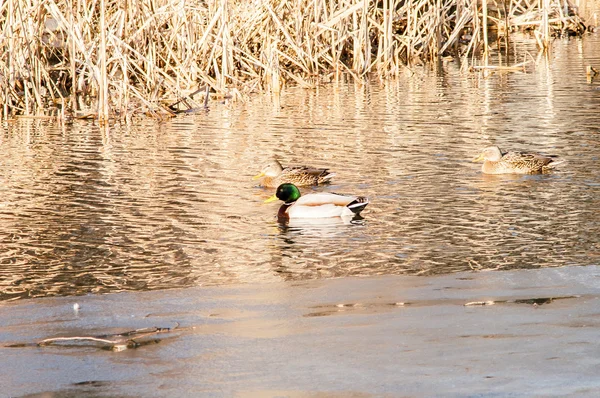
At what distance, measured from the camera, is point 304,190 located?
39.7 feet

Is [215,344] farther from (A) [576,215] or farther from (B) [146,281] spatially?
(A) [576,215]

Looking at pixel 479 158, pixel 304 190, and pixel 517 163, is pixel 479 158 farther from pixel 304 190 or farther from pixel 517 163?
pixel 304 190

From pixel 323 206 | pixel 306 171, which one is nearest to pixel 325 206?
pixel 323 206

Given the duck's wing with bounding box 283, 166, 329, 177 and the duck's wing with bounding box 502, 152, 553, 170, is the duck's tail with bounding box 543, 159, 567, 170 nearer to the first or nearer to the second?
the duck's wing with bounding box 502, 152, 553, 170

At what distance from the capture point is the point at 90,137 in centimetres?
1628

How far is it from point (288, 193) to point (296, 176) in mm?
1160

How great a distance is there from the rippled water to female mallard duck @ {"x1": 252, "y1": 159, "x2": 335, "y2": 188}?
0.50 ft

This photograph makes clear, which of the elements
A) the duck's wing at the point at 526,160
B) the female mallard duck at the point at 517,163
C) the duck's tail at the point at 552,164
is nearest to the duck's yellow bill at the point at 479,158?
the female mallard duck at the point at 517,163

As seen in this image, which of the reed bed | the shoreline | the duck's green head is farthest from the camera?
the reed bed

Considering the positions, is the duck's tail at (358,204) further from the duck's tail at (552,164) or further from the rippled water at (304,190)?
the duck's tail at (552,164)

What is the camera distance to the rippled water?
8141mm

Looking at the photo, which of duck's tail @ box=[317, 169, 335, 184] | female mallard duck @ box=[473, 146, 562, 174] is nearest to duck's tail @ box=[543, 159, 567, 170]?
female mallard duck @ box=[473, 146, 562, 174]

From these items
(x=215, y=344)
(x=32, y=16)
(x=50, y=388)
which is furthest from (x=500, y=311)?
(x=32, y=16)

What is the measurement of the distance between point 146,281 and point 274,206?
3684 mm
